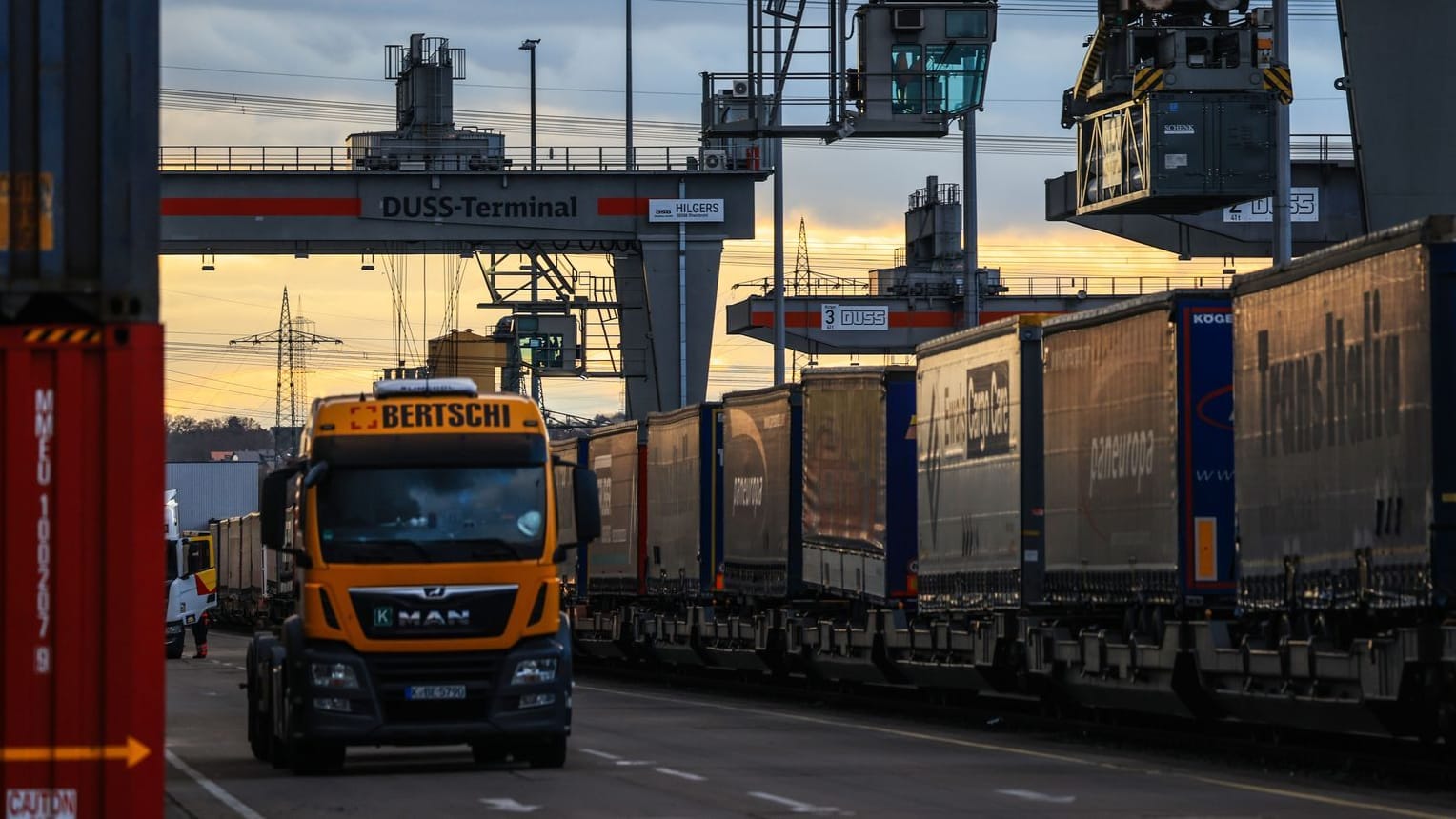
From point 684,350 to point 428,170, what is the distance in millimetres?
6295

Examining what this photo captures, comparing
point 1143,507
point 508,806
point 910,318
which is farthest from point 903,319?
point 508,806

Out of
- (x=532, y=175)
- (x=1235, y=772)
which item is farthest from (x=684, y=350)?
(x=1235, y=772)

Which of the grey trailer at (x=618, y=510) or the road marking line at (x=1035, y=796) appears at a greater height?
the grey trailer at (x=618, y=510)

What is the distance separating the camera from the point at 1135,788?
1712 centimetres

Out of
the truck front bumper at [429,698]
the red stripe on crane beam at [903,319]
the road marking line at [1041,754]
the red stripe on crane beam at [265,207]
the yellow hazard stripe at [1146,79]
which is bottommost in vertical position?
the road marking line at [1041,754]

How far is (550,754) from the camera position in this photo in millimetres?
19609

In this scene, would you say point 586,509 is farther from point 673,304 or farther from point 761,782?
point 673,304

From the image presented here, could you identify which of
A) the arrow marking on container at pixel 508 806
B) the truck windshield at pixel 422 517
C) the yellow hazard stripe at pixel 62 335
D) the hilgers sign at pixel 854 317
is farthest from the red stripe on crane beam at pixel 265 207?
the yellow hazard stripe at pixel 62 335

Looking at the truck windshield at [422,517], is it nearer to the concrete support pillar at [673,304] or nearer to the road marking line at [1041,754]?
the road marking line at [1041,754]

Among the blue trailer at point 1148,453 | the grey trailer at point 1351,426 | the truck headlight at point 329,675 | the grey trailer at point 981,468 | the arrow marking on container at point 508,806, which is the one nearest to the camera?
the arrow marking on container at point 508,806

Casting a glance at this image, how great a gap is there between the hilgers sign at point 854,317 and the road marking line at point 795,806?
53.4 meters

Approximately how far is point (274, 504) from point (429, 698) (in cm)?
192

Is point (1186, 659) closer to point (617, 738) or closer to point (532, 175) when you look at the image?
point (617, 738)

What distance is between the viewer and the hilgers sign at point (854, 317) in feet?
230
